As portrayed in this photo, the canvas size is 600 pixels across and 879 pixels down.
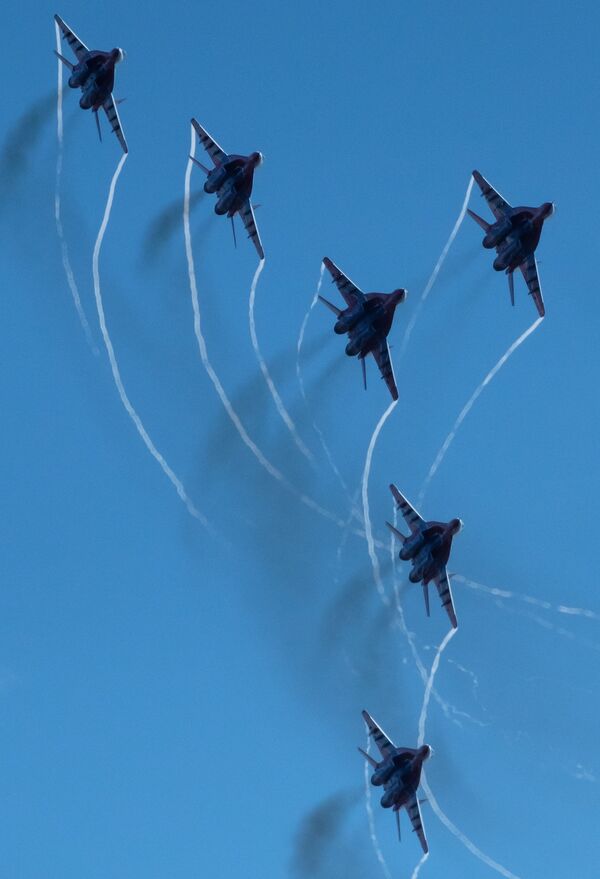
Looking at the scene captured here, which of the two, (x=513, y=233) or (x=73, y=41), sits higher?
(x=73, y=41)

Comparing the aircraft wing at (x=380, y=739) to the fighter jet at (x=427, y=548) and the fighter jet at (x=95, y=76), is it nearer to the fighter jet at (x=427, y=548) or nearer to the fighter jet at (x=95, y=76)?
the fighter jet at (x=427, y=548)

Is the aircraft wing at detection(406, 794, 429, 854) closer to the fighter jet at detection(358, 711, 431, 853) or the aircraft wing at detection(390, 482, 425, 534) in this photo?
the fighter jet at detection(358, 711, 431, 853)

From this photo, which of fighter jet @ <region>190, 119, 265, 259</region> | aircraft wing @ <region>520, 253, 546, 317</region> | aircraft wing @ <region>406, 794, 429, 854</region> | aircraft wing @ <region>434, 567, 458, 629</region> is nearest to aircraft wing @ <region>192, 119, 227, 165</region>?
fighter jet @ <region>190, 119, 265, 259</region>

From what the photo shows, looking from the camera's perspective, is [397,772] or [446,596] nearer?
[397,772]

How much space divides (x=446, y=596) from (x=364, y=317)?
17539 mm

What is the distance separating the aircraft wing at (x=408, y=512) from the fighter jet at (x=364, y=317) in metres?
8.68

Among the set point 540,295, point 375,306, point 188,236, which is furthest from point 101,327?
point 540,295

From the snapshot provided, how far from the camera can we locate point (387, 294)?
445ft

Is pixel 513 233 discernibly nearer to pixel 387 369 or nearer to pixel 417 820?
pixel 387 369

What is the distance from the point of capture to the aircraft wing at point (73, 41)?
448 feet

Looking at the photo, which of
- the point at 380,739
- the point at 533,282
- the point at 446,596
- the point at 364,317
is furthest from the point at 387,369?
the point at 380,739

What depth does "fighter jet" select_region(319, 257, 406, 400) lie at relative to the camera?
134500 mm

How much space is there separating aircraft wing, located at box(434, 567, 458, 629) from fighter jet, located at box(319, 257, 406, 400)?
43.5 feet

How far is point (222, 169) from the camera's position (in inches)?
5305
